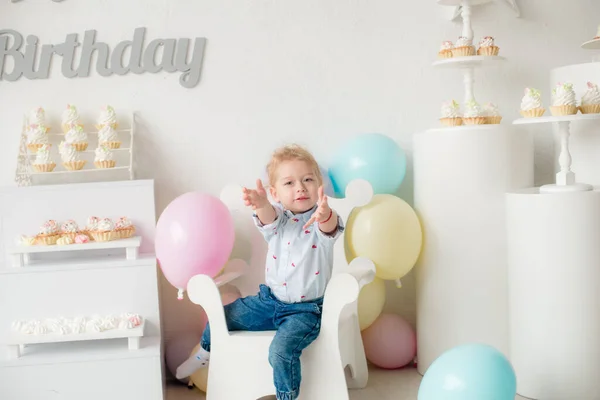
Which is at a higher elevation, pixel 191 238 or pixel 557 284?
pixel 191 238

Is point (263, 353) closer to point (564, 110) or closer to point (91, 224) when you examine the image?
point (91, 224)

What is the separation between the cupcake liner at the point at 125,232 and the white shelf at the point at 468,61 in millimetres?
1461

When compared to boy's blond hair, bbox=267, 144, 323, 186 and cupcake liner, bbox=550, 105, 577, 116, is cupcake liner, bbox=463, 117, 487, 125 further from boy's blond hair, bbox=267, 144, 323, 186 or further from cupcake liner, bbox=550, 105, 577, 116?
boy's blond hair, bbox=267, 144, 323, 186

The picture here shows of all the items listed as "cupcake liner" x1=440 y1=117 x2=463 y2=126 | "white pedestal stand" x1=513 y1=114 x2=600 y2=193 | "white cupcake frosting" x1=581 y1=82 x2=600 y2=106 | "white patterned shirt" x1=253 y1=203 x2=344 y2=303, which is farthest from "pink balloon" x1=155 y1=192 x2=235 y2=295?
"white cupcake frosting" x1=581 y1=82 x2=600 y2=106

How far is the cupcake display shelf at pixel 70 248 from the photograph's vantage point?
284 cm

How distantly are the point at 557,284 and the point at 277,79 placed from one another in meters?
1.52

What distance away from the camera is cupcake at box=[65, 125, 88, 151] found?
308 centimetres

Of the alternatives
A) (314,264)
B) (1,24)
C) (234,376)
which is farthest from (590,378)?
(1,24)

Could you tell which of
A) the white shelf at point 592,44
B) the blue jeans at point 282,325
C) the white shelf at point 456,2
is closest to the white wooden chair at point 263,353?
the blue jeans at point 282,325

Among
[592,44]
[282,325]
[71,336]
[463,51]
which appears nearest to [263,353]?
[282,325]

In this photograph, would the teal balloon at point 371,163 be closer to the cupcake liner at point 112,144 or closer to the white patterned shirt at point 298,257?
the white patterned shirt at point 298,257

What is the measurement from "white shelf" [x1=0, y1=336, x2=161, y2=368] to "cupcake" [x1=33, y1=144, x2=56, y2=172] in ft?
2.39

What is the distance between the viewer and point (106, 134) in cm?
311

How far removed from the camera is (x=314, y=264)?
8.98 ft
